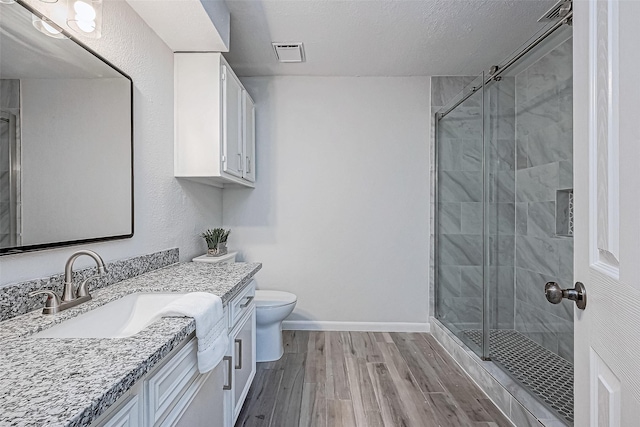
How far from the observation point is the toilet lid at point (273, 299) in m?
2.53

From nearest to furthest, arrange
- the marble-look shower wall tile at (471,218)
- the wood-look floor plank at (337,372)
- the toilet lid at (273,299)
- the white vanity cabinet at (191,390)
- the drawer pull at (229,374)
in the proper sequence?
the white vanity cabinet at (191,390), the drawer pull at (229,374), the wood-look floor plank at (337,372), the toilet lid at (273,299), the marble-look shower wall tile at (471,218)

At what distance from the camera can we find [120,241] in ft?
5.46

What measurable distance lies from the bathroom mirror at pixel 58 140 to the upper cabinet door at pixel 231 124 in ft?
2.17

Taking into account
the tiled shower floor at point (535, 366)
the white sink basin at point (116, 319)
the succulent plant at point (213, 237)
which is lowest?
the tiled shower floor at point (535, 366)

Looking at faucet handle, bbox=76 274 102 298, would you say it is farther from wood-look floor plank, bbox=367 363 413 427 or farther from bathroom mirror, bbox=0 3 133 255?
wood-look floor plank, bbox=367 363 413 427

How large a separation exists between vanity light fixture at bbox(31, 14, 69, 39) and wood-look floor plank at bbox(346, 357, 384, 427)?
215cm

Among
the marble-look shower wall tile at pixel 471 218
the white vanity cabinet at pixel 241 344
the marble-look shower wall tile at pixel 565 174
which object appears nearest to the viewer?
the white vanity cabinet at pixel 241 344

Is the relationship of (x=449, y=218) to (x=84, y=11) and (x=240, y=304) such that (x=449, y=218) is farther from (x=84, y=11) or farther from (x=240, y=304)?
(x=84, y=11)

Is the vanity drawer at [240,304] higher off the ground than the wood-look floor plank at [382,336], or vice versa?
the vanity drawer at [240,304]

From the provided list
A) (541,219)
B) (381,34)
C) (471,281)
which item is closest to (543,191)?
(541,219)

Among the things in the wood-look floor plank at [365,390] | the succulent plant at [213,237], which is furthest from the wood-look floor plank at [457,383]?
the succulent plant at [213,237]

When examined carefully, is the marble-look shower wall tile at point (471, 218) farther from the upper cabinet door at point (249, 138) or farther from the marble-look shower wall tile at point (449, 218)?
the upper cabinet door at point (249, 138)

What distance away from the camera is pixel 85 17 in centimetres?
137

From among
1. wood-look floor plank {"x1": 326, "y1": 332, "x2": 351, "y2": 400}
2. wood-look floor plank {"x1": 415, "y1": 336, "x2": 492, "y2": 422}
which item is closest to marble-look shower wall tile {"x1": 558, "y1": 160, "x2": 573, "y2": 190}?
Result: wood-look floor plank {"x1": 415, "y1": 336, "x2": 492, "y2": 422}
